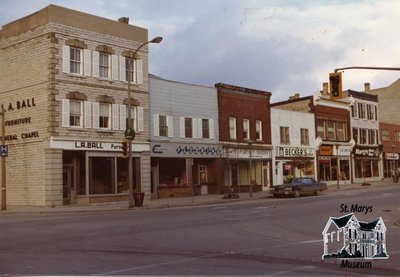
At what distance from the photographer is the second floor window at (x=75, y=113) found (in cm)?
3247

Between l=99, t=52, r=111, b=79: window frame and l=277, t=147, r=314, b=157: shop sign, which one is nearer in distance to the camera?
l=99, t=52, r=111, b=79: window frame

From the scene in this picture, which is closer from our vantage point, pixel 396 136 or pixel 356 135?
pixel 356 135

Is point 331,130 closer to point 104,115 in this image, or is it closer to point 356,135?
point 356,135

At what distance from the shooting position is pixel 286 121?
1976 inches

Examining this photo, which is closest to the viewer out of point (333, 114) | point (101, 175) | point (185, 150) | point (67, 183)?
point (67, 183)

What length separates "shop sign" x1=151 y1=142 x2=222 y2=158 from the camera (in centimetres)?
3756

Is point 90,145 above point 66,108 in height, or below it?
below

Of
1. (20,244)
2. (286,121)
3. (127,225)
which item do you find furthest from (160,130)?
(20,244)

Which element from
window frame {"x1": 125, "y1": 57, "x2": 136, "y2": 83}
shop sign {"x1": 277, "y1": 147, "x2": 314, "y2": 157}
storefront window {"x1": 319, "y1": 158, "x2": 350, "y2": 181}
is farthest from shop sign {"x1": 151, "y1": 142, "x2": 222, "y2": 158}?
storefront window {"x1": 319, "y1": 158, "x2": 350, "y2": 181}

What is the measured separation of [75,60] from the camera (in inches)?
1296

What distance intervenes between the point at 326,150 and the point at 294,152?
6.35 metres

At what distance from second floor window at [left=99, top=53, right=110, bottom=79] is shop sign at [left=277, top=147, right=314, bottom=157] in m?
19.3

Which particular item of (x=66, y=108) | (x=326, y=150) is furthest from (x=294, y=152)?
(x=66, y=108)

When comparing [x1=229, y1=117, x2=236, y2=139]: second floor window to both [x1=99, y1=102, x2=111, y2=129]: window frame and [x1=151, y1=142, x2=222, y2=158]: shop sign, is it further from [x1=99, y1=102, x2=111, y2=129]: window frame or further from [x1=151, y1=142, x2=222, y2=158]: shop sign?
[x1=99, y1=102, x2=111, y2=129]: window frame
